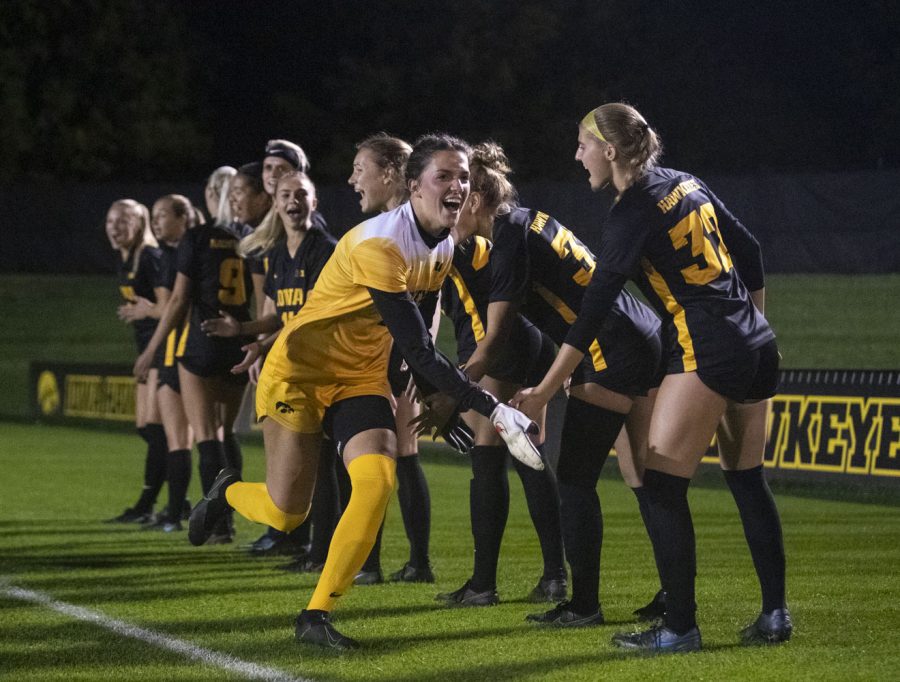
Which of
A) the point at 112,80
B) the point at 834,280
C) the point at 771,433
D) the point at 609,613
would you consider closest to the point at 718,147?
the point at 834,280

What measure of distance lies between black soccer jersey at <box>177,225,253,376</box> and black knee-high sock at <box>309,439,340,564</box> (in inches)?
58.7

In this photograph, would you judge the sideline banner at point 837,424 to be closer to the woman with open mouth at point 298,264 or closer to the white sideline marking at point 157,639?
the woman with open mouth at point 298,264

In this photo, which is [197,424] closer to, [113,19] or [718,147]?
[718,147]

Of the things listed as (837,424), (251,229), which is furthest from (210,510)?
(837,424)

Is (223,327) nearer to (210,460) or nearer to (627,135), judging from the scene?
(210,460)

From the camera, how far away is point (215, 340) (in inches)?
350

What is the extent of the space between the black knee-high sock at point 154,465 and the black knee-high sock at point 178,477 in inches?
20.7

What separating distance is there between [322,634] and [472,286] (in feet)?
6.33

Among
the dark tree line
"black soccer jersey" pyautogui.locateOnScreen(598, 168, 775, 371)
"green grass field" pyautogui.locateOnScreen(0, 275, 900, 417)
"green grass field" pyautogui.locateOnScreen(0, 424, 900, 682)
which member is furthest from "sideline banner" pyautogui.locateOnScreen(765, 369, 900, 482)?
the dark tree line

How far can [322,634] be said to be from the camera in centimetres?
544

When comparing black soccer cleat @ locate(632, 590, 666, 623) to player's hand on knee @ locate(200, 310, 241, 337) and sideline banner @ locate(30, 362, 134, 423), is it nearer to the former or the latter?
player's hand on knee @ locate(200, 310, 241, 337)

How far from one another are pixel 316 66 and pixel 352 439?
116ft

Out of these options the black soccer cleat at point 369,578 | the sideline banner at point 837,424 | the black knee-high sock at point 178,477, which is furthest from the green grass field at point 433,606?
the sideline banner at point 837,424

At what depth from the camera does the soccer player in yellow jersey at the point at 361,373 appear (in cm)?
527
